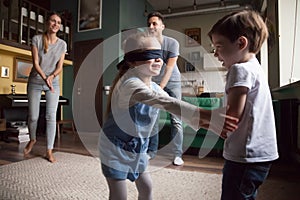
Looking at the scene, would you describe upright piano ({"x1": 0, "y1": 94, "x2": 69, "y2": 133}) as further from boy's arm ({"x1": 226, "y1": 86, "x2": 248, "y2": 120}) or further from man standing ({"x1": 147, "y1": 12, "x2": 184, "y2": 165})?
boy's arm ({"x1": 226, "y1": 86, "x2": 248, "y2": 120})

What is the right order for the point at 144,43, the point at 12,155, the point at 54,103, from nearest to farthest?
1. the point at 144,43
2. the point at 54,103
3. the point at 12,155

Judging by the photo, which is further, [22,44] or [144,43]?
[22,44]

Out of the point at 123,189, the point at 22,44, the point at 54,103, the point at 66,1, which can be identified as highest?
the point at 66,1

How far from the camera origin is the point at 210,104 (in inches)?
87.2

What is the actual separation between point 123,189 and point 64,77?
424 cm

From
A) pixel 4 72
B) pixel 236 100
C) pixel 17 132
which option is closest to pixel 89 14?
pixel 4 72

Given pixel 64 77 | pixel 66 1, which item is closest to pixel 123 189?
pixel 64 77

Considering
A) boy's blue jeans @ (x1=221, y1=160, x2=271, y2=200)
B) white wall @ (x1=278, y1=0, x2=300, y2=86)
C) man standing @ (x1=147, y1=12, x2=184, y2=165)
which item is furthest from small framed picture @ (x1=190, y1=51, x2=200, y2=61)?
boy's blue jeans @ (x1=221, y1=160, x2=271, y2=200)

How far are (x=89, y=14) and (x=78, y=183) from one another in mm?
3817

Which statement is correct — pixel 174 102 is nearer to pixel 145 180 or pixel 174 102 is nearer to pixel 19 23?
pixel 145 180

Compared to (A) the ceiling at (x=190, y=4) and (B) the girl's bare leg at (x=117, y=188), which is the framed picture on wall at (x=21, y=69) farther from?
(B) the girl's bare leg at (x=117, y=188)

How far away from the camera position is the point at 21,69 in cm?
360

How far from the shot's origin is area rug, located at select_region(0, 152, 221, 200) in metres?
1.17

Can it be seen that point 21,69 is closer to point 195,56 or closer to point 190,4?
point 195,56
